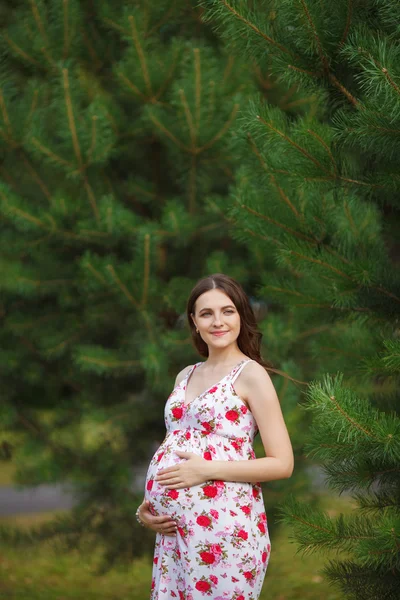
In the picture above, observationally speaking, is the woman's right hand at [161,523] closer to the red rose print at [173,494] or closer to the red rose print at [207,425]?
the red rose print at [173,494]

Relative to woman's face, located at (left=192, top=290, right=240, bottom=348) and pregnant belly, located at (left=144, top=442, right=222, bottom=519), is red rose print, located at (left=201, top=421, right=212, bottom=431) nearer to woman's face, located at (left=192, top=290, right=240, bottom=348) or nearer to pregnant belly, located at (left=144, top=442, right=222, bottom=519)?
pregnant belly, located at (left=144, top=442, right=222, bottom=519)

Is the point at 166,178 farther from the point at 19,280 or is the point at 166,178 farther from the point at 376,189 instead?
the point at 376,189

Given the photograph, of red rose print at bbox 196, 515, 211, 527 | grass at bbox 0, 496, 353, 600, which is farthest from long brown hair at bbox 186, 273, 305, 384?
grass at bbox 0, 496, 353, 600

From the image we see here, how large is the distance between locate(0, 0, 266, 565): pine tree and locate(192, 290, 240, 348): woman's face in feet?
6.64

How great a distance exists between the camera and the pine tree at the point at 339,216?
239 centimetres

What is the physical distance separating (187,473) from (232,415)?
0.21 m

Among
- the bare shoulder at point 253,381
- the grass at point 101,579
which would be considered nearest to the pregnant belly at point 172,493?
the bare shoulder at point 253,381

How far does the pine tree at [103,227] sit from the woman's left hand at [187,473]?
214 cm

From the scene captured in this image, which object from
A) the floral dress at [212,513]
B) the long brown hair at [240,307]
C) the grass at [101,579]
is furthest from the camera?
the grass at [101,579]

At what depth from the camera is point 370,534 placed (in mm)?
2512

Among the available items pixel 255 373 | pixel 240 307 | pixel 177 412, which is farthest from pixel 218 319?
pixel 177 412

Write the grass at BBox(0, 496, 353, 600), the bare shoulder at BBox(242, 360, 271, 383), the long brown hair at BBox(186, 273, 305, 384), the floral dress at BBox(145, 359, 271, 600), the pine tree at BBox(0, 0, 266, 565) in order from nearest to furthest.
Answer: the floral dress at BBox(145, 359, 271, 600) < the bare shoulder at BBox(242, 360, 271, 383) < the long brown hair at BBox(186, 273, 305, 384) < the pine tree at BBox(0, 0, 266, 565) < the grass at BBox(0, 496, 353, 600)

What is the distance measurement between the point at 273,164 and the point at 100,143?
193 centimetres

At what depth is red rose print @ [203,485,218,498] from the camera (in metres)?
2.31
